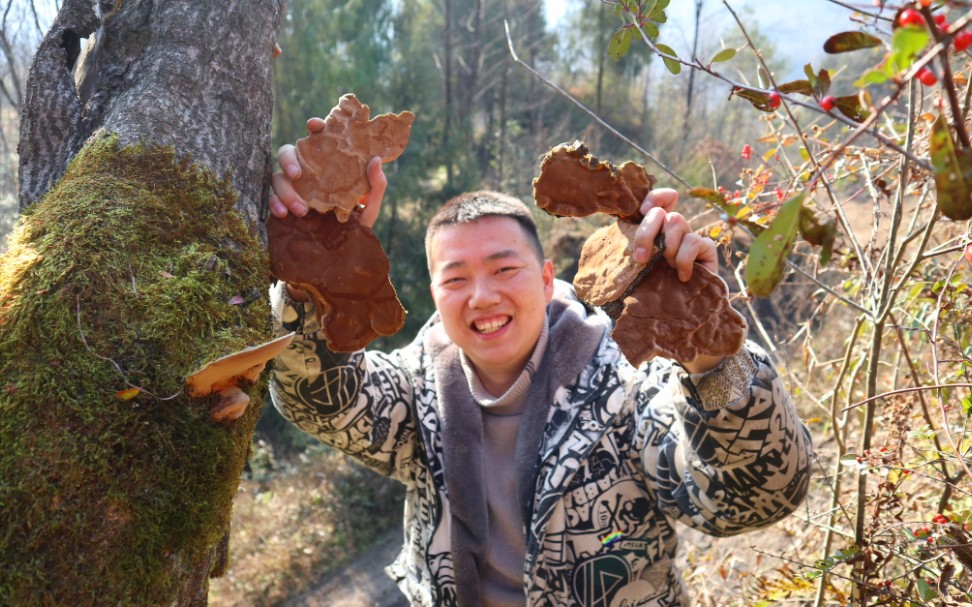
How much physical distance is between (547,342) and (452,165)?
9386 mm

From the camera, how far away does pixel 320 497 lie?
24.5 ft

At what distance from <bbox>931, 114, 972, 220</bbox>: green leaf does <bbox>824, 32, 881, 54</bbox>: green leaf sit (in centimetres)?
16

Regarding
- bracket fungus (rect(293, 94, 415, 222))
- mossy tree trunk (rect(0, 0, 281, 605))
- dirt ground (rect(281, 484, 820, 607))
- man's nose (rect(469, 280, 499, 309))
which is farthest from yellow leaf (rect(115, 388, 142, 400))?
dirt ground (rect(281, 484, 820, 607))

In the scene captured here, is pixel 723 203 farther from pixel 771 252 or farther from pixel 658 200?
pixel 658 200

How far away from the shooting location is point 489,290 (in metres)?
2.18

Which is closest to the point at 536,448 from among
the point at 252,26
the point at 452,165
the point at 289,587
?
the point at 252,26

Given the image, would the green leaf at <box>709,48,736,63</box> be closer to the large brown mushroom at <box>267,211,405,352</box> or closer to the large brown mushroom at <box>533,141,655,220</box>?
the large brown mushroom at <box>533,141,655,220</box>

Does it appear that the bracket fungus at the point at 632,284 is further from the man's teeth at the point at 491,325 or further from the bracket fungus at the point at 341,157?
the man's teeth at the point at 491,325

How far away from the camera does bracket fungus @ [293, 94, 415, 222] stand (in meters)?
1.51

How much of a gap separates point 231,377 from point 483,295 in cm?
112

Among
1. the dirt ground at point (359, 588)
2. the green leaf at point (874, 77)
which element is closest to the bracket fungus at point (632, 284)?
the green leaf at point (874, 77)

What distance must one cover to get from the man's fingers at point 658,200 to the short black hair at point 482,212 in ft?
2.43

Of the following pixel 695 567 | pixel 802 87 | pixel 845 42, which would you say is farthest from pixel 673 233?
pixel 695 567

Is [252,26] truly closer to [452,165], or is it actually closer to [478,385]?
[478,385]
